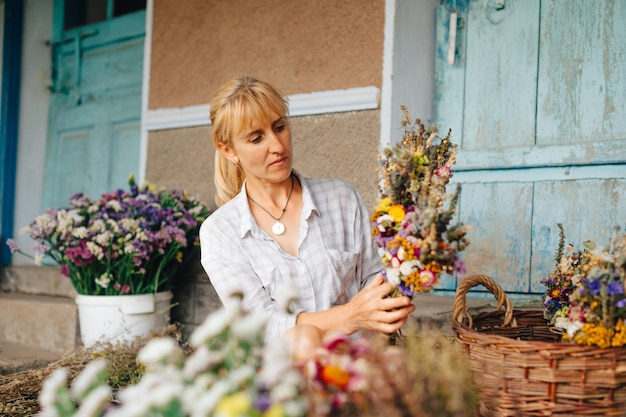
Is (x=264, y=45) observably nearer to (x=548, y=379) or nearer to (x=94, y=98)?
(x=94, y=98)

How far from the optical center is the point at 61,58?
4.94 meters

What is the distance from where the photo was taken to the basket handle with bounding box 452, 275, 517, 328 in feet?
5.69

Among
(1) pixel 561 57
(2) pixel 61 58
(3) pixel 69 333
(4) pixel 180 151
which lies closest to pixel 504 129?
(1) pixel 561 57

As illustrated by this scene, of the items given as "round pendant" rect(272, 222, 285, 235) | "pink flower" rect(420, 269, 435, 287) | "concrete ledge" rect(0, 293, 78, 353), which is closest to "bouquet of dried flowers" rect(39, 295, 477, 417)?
"pink flower" rect(420, 269, 435, 287)

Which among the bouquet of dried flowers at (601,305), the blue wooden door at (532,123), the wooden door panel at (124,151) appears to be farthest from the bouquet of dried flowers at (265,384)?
the wooden door panel at (124,151)

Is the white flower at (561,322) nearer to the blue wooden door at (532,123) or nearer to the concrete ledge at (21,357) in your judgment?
the blue wooden door at (532,123)

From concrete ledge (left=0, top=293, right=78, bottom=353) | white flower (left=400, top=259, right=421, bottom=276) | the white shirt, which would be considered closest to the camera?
white flower (left=400, top=259, right=421, bottom=276)

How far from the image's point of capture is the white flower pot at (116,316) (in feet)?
10.4

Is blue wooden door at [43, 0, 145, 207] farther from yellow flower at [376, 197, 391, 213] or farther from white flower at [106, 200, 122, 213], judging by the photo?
yellow flower at [376, 197, 391, 213]

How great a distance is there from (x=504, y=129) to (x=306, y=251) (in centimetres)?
135

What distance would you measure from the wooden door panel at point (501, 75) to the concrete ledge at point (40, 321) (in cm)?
236

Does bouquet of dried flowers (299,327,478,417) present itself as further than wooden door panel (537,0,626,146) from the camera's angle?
No

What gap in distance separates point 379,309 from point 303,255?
0.55 metres

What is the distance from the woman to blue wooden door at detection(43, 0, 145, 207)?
2510 mm
